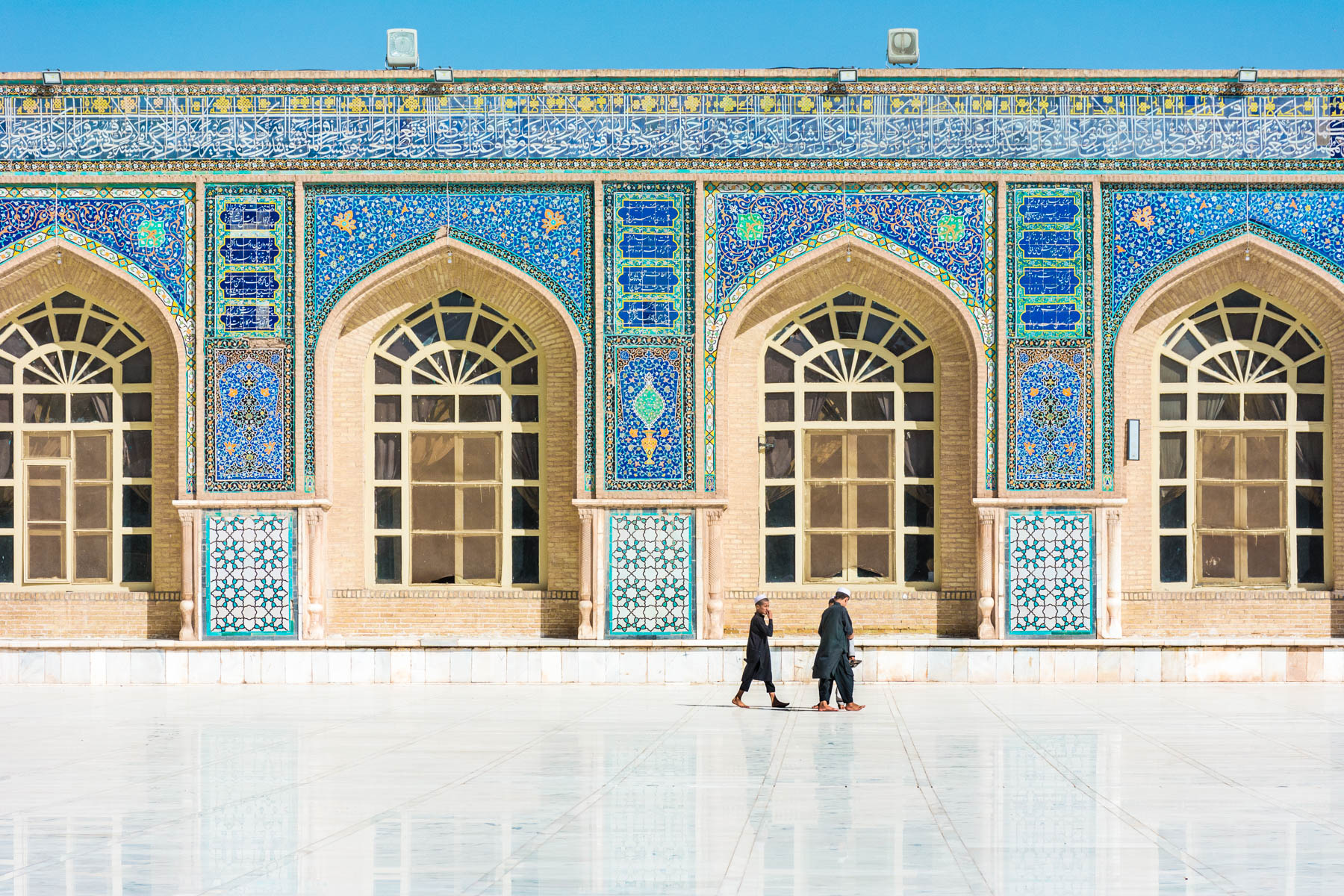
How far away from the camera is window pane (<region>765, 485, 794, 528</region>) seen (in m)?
14.6

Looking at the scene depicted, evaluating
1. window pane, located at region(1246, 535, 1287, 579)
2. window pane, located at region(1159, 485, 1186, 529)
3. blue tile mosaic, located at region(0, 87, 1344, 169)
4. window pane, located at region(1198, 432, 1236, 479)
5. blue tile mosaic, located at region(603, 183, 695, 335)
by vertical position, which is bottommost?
window pane, located at region(1246, 535, 1287, 579)

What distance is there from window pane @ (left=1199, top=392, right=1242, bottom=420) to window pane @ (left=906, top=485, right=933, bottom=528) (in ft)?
8.26

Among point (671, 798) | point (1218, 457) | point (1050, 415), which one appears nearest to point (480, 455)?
point (1050, 415)

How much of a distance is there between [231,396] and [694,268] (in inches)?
162

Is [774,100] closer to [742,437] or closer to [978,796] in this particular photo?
[742,437]

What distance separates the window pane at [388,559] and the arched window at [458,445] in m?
0.01

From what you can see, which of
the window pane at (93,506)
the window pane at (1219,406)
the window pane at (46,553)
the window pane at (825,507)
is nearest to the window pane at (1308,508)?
the window pane at (1219,406)

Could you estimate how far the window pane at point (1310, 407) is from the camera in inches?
572

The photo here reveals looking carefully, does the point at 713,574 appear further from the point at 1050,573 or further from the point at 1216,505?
the point at 1216,505

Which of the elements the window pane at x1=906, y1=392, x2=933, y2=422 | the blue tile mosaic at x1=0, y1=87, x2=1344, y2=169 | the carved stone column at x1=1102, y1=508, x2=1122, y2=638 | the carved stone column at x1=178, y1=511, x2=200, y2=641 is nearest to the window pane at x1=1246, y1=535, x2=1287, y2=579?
the carved stone column at x1=1102, y1=508, x2=1122, y2=638

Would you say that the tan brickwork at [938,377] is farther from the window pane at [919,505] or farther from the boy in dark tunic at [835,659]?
the boy in dark tunic at [835,659]

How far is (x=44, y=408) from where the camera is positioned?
48.3ft

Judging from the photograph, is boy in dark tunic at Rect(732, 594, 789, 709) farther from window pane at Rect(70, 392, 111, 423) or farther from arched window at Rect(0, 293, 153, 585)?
window pane at Rect(70, 392, 111, 423)

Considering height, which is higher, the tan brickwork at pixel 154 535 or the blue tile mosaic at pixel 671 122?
the blue tile mosaic at pixel 671 122
